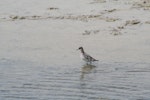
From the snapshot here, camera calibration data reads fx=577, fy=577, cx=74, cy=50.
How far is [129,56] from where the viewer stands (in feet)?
59.1

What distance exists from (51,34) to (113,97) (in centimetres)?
896

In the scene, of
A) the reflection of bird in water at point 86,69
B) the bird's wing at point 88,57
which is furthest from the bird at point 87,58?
the reflection of bird in water at point 86,69

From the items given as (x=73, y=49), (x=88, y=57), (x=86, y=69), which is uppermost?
(x=88, y=57)

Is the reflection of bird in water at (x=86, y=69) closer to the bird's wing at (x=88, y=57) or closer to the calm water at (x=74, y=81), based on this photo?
the calm water at (x=74, y=81)

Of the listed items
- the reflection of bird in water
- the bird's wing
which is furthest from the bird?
the reflection of bird in water

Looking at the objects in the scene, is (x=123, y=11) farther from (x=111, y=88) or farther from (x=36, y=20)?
(x=111, y=88)

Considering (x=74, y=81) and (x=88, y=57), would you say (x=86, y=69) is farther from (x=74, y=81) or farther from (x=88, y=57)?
(x=74, y=81)

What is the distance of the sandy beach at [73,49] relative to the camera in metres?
13.8

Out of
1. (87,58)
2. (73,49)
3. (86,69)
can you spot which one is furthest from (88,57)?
(73,49)

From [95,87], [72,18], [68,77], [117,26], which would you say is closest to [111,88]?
[95,87]

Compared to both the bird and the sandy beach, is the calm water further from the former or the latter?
the bird

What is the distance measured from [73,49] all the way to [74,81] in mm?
4659

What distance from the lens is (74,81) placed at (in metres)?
14.7

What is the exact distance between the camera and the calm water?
1311cm
